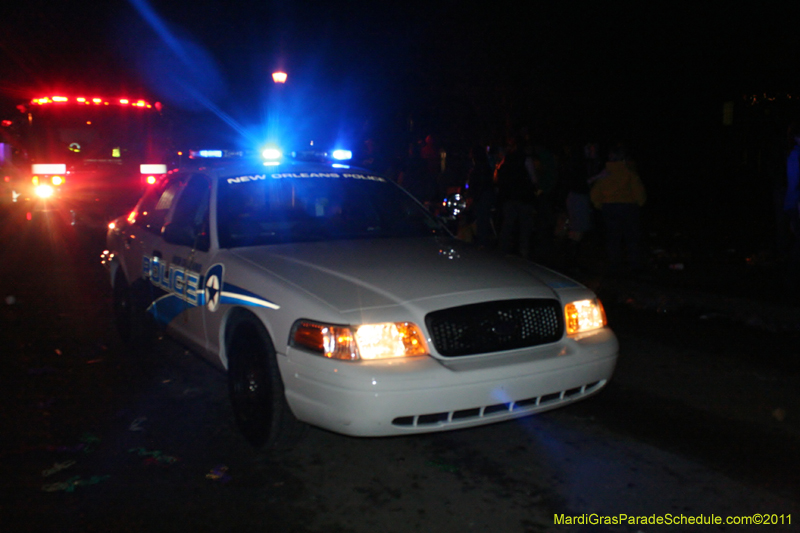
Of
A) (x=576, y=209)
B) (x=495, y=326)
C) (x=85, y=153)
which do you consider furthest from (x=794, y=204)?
(x=85, y=153)

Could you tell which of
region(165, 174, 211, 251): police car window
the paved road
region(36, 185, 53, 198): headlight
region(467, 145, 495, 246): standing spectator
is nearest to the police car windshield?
region(165, 174, 211, 251): police car window

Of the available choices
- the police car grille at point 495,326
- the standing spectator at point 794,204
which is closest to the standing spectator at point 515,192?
the standing spectator at point 794,204

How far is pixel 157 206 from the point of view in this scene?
6.49 meters

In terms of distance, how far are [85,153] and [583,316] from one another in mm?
14824

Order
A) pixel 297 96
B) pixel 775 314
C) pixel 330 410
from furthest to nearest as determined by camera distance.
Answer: pixel 297 96 < pixel 775 314 < pixel 330 410

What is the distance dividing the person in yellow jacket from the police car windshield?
480 cm

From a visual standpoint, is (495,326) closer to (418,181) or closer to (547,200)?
(547,200)

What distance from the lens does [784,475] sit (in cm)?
420

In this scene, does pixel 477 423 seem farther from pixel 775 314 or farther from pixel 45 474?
pixel 775 314

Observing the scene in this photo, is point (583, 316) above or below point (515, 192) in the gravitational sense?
below

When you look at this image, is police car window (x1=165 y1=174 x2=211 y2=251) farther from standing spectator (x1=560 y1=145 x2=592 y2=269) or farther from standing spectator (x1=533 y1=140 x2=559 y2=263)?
standing spectator (x1=533 y1=140 x2=559 y2=263)

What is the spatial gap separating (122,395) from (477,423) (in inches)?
111

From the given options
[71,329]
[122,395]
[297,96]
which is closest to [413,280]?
[122,395]

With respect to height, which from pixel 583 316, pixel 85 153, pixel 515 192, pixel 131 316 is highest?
pixel 85 153
